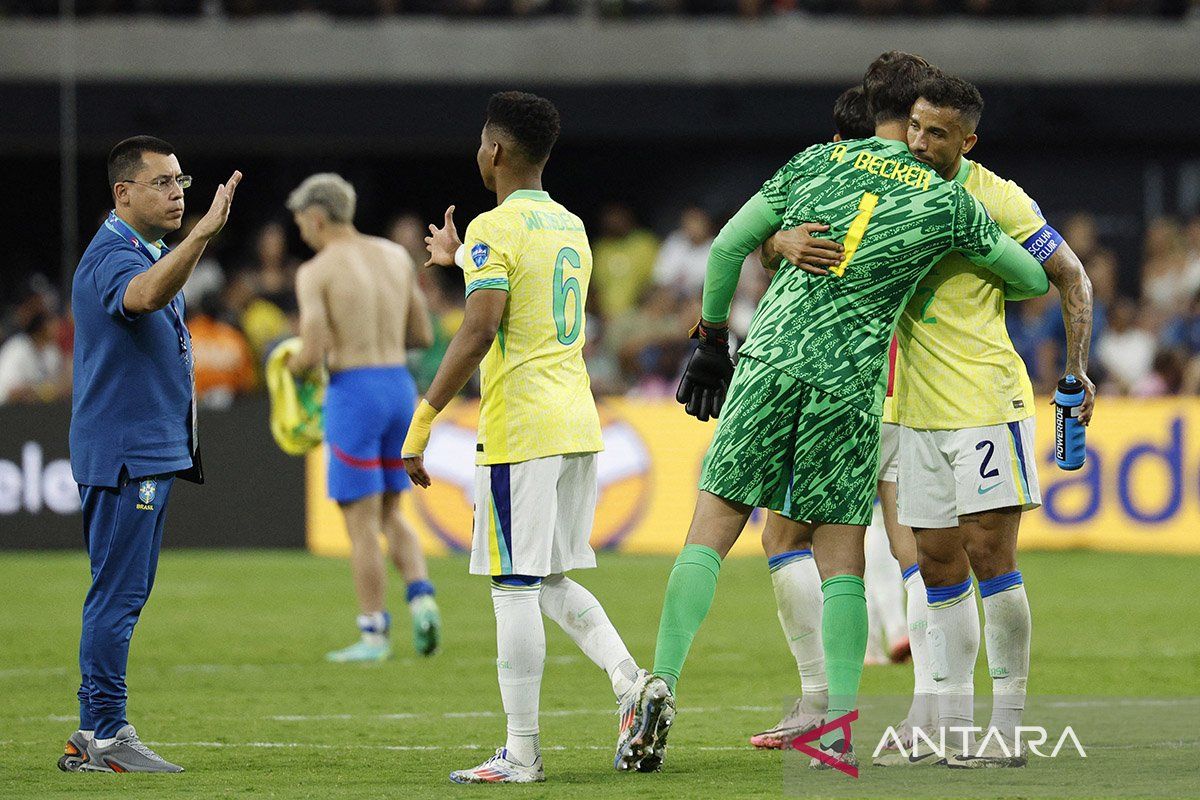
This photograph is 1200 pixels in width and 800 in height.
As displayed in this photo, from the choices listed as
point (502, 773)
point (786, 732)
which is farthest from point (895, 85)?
point (502, 773)

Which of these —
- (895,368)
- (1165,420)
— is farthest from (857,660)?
(1165,420)

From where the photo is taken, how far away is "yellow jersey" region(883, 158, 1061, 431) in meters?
6.43

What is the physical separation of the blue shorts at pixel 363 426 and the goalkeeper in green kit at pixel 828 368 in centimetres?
422

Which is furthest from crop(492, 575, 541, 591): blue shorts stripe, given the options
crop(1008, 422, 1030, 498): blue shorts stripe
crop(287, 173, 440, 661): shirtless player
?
crop(287, 173, 440, 661): shirtless player

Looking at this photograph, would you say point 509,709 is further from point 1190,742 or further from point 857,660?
point 1190,742

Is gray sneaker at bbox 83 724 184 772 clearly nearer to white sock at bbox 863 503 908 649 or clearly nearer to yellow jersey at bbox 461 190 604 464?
yellow jersey at bbox 461 190 604 464

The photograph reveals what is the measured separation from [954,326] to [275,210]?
1803 centimetres

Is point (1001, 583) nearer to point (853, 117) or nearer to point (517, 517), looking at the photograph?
point (517, 517)

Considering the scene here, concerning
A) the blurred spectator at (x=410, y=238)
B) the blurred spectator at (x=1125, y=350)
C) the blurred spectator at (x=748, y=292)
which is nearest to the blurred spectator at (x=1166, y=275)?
the blurred spectator at (x=1125, y=350)

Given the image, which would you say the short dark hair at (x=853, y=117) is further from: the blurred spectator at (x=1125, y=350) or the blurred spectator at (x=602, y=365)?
the blurred spectator at (x=1125, y=350)

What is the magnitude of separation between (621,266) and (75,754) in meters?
14.3

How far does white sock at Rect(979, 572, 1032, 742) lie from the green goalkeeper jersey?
31.2 inches

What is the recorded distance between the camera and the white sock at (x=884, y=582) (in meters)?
9.62

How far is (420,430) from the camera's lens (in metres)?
6.30
